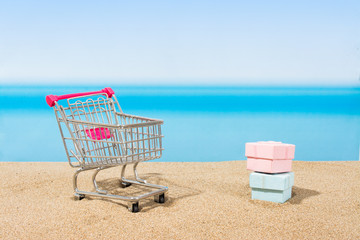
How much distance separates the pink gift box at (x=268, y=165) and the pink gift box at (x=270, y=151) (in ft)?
0.14

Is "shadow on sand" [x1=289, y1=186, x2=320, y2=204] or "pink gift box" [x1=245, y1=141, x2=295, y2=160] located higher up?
"pink gift box" [x1=245, y1=141, x2=295, y2=160]

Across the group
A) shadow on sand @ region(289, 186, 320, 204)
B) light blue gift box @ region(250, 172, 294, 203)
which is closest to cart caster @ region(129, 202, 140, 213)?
light blue gift box @ region(250, 172, 294, 203)

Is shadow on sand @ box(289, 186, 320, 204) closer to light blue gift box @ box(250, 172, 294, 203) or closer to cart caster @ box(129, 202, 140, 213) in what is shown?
light blue gift box @ box(250, 172, 294, 203)

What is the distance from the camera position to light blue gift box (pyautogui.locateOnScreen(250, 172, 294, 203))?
3418mm

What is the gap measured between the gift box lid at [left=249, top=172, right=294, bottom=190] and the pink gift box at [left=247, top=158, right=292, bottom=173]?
0.04 meters

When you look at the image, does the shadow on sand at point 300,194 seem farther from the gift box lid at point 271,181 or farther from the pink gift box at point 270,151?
the pink gift box at point 270,151

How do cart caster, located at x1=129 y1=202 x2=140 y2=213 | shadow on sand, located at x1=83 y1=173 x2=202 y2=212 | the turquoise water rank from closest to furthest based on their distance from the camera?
cart caster, located at x1=129 y1=202 x2=140 y2=213
shadow on sand, located at x1=83 y1=173 x2=202 y2=212
the turquoise water

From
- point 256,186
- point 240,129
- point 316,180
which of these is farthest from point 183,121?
point 256,186

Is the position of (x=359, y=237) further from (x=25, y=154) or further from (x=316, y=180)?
(x=25, y=154)

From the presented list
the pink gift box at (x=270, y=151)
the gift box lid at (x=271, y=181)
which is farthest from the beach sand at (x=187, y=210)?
the pink gift box at (x=270, y=151)

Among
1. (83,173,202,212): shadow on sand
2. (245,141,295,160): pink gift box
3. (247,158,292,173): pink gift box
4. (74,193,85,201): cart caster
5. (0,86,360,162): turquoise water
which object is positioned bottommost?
(0,86,360,162): turquoise water

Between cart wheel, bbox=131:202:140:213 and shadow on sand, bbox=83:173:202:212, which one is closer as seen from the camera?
cart wheel, bbox=131:202:140:213

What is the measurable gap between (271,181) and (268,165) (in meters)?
0.15

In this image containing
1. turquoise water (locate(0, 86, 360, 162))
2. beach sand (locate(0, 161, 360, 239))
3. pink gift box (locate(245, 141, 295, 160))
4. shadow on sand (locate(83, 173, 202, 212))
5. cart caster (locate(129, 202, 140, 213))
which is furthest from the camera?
turquoise water (locate(0, 86, 360, 162))
